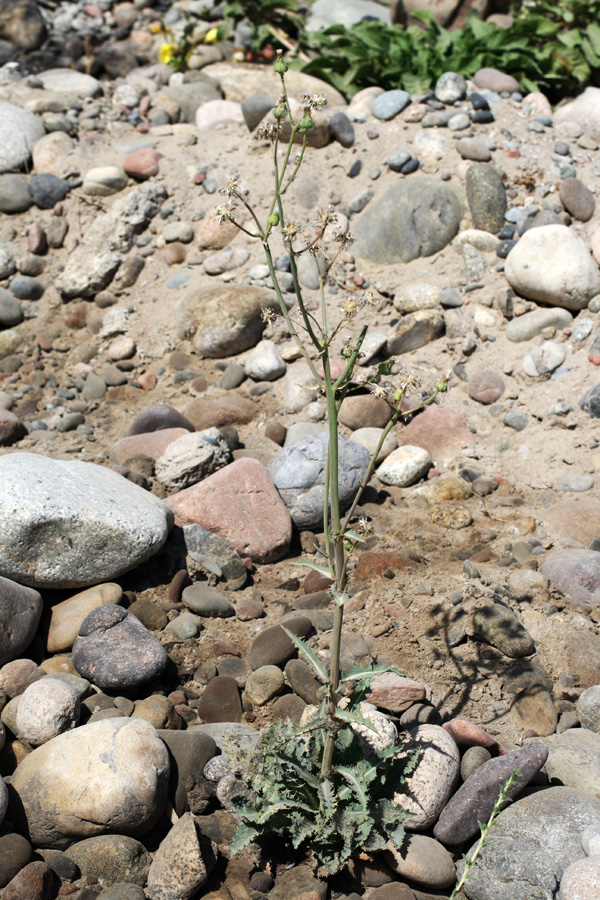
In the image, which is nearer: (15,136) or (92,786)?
(92,786)

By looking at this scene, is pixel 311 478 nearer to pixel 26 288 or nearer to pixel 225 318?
pixel 225 318

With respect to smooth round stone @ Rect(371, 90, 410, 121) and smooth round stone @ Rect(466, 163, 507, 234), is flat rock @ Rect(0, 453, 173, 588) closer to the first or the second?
smooth round stone @ Rect(466, 163, 507, 234)

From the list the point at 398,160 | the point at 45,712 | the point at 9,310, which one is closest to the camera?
the point at 45,712

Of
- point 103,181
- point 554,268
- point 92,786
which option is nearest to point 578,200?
point 554,268

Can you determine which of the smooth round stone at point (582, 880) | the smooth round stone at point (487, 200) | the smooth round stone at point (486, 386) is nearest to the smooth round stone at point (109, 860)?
the smooth round stone at point (582, 880)

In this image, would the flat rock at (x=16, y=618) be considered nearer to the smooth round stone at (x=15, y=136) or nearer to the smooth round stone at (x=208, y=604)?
the smooth round stone at (x=208, y=604)

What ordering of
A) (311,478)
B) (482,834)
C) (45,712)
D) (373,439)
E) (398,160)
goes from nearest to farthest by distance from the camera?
(482,834), (45,712), (311,478), (373,439), (398,160)

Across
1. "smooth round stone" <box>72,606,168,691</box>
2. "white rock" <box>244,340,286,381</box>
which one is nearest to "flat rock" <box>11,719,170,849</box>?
"smooth round stone" <box>72,606,168,691</box>

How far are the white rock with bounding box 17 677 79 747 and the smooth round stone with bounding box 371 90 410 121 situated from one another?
6.14 m

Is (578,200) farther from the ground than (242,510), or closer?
farther from the ground

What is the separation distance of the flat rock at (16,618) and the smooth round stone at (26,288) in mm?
4196

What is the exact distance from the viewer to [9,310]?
6902mm

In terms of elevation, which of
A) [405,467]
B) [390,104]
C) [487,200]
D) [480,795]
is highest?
[390,104]

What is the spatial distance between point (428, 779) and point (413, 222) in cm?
481
